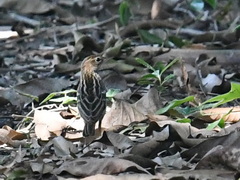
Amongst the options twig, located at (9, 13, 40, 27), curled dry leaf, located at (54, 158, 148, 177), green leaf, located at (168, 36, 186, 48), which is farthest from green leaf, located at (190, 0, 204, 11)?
curled dry leaf, located at (54, 158, 148, 177)

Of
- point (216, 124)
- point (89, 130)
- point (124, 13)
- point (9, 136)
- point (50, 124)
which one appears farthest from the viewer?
point (124, 13)

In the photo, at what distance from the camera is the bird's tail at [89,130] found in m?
6.19

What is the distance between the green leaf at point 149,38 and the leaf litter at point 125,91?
0.5 inches

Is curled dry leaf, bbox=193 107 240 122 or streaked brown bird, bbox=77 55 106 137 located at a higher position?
streaked brown bird, bbox=77 55 106 137

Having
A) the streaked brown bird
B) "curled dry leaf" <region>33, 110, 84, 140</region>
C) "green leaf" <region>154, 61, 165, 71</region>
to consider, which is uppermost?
the streaked brown bird

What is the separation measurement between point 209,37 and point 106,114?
3225mm

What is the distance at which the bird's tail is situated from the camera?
6.19m

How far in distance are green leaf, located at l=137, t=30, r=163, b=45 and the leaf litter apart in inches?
0.5

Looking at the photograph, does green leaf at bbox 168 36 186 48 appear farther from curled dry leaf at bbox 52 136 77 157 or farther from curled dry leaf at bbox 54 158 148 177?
curled dry leaf at bbox 54 158 148 177

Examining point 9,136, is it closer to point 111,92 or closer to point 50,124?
point 50,124

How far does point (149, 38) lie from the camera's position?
938cm

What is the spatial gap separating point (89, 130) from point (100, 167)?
118 centimetres

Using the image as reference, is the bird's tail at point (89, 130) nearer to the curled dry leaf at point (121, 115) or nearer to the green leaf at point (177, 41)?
the curled dry leaf at point (121, 115)

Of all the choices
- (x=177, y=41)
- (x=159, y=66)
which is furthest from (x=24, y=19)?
(x=159, y=66)
